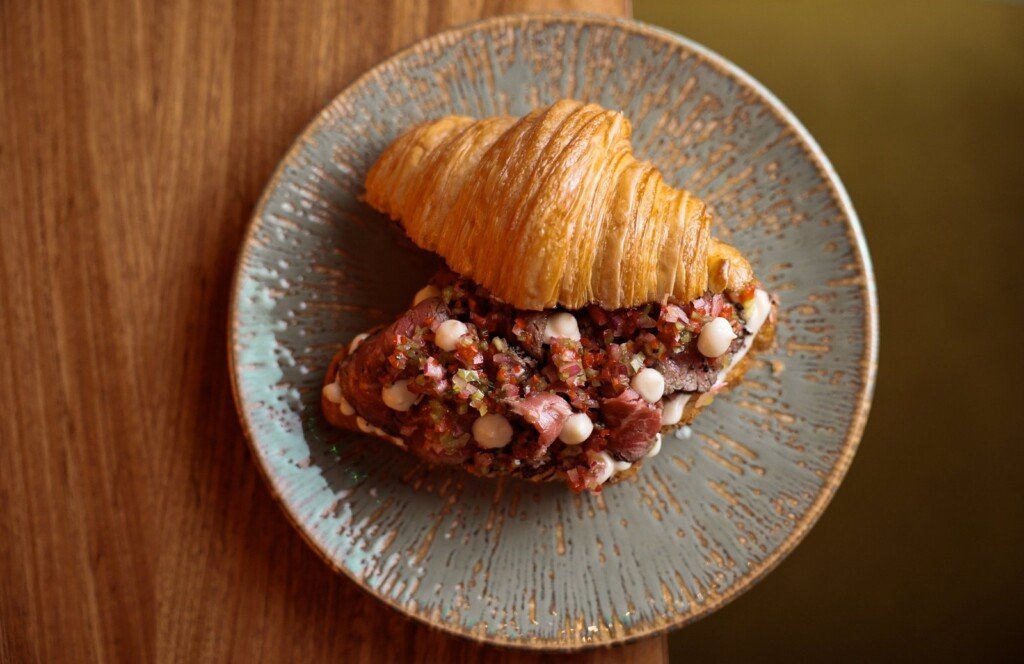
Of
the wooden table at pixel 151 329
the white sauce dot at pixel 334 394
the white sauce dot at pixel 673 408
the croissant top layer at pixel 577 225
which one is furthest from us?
the wooden table at pixel 151 329

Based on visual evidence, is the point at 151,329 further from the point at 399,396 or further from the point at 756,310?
the point at 756,310

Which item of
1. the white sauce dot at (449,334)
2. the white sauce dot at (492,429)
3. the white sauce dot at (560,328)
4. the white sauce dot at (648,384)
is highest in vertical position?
the white sauce dot at (560,328)

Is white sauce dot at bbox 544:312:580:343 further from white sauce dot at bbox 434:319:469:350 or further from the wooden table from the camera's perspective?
the wooden table

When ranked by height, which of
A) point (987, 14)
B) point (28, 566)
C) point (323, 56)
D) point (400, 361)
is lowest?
point (28, 566)

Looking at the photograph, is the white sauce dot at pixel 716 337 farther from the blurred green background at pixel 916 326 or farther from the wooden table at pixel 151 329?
the blurred green background at pixel 916 326

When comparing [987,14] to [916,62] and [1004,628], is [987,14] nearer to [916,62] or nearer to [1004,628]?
[916,62]

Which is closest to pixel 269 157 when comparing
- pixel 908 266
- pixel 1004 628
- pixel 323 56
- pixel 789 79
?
pixel 323 56

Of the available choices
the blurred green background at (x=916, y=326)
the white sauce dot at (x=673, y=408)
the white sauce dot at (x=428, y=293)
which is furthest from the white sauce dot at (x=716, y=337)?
the blurred green background at (x=916, y=326)
